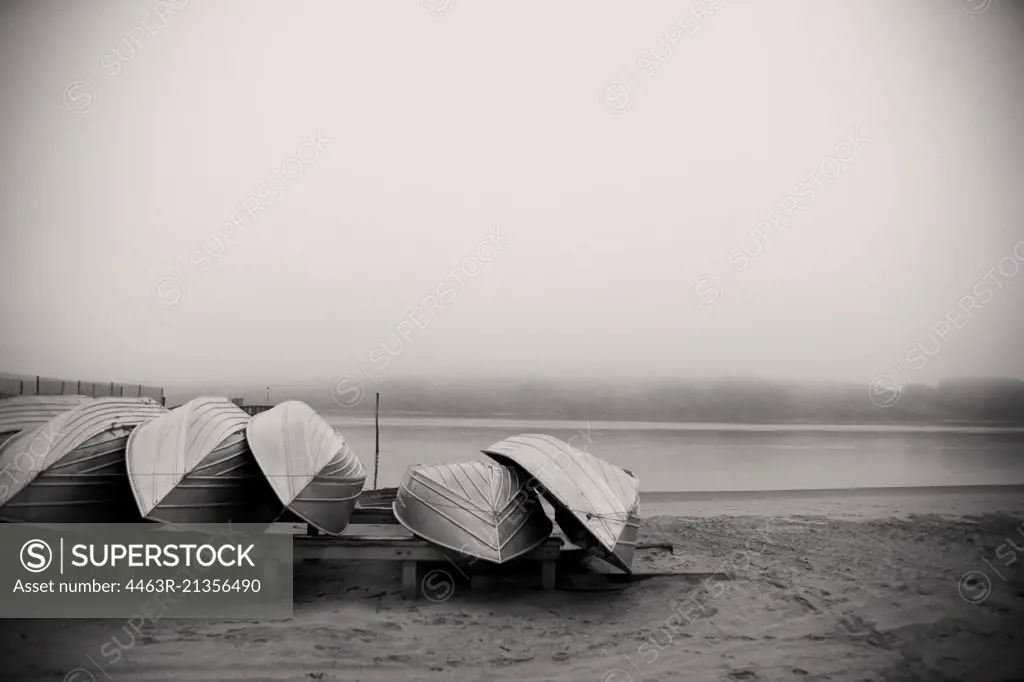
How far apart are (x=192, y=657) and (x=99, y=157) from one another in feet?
26.2

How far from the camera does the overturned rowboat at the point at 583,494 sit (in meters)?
4.05

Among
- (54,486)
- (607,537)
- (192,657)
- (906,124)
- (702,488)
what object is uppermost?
(906,124)

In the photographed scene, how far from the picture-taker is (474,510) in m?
4.10

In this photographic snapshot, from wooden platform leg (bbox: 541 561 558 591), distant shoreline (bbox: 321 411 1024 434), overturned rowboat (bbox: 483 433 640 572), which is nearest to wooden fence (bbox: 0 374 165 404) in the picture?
distant shoreline (bbox: 321 411 1024 434)

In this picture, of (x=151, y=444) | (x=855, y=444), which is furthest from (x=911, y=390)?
(x=151, y=444)

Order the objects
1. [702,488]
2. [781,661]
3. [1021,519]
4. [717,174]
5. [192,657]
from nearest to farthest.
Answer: [192,657] → [781,661] → [1021,519] → [702,488] → [717,174]

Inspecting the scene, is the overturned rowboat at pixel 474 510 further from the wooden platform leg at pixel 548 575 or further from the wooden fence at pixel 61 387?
the wooden fence at pixel 61 387

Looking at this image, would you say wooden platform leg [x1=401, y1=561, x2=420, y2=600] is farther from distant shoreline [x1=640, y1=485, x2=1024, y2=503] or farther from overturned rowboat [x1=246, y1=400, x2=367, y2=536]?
distant shoreline [x1=640, y1=485, x2=1024, y2=503]

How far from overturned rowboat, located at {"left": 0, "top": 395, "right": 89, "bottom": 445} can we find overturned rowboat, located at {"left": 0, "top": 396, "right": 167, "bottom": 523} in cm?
32

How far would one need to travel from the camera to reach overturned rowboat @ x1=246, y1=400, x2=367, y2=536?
4.05m

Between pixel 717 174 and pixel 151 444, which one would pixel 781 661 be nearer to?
pixel 151 444

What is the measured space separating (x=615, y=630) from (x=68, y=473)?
314 cm

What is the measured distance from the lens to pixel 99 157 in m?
9.02

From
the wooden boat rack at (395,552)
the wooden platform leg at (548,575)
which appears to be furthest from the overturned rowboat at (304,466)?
the wooden platform leg at (548,575)
